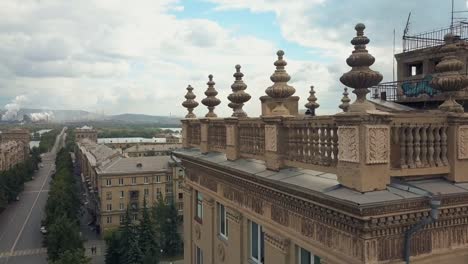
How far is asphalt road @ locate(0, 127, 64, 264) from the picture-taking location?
58.3 metres

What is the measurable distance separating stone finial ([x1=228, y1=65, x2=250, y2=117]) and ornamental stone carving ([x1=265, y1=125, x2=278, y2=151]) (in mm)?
2451

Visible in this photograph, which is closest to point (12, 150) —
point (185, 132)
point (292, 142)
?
point (185, 132)

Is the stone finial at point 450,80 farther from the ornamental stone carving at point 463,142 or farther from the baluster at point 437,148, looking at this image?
the baluster at point 437,148

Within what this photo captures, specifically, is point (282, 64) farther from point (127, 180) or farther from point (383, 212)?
point (127, 180)

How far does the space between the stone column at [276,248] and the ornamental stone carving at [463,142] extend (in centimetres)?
318

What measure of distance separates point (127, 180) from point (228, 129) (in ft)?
212

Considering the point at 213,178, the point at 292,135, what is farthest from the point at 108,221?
the point at 292,135

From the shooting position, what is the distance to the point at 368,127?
5328mm

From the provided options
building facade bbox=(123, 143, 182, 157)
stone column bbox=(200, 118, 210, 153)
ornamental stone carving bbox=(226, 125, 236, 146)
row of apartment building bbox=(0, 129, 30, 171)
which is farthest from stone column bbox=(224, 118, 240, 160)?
row of apartment building bbox=(0, 129, 30, 171)

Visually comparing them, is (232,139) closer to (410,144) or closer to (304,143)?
(304,143)

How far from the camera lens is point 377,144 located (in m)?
5.39

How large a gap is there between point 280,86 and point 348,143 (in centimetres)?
271

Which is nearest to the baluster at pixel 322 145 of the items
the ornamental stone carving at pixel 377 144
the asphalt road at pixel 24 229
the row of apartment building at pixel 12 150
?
A: the ornamental stone carving at pixel 377 144

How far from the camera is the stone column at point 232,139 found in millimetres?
9898
